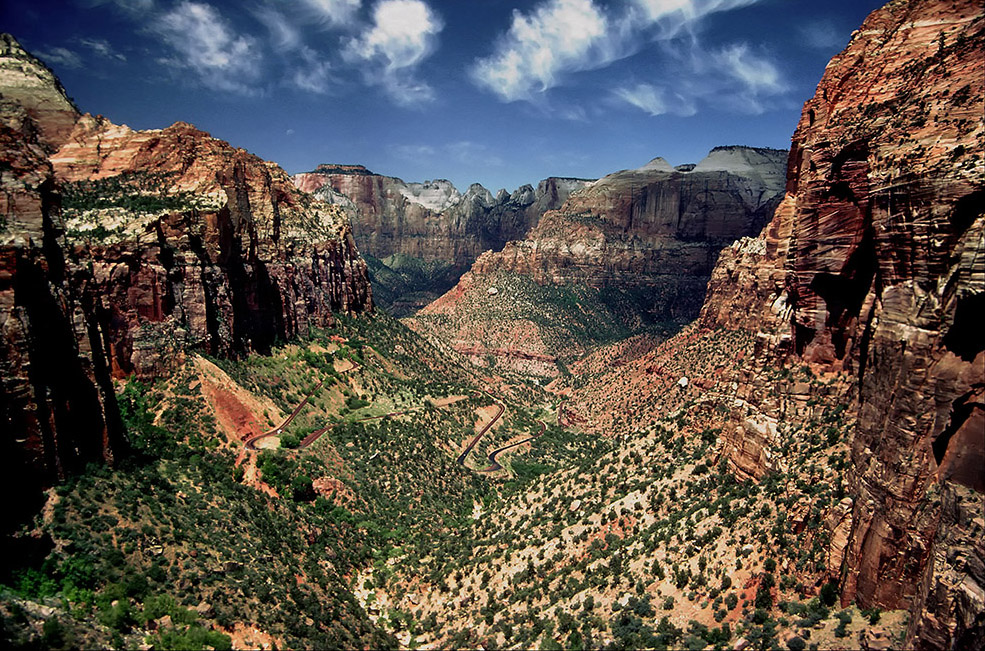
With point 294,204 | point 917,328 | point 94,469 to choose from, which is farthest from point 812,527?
point 294,204

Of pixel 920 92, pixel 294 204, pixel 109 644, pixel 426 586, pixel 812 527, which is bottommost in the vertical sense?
pixel 426 586

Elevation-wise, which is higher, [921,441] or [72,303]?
[72,303]

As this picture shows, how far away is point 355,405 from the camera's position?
262 feet

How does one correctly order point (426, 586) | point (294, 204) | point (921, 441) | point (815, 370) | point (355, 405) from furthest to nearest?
point (294, 204), point (355, 405), point (426, 586), point (815, 370), point (921, 441)

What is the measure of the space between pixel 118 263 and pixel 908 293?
62856 mm

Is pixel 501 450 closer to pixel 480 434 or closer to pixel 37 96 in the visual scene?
pixel 480 434

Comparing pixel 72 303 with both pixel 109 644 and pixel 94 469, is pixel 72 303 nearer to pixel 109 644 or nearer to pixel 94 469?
pixel 94 469

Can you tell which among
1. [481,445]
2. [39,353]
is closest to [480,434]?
[481,445]

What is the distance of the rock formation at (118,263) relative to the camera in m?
34.4

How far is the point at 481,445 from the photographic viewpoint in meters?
85.9

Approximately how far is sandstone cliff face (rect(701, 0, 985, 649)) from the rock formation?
43.2m

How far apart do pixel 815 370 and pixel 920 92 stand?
1576cm

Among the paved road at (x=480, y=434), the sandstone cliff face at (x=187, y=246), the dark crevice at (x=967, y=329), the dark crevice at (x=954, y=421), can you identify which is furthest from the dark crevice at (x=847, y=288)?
the sandstone cliff face at (x=187, y=246)

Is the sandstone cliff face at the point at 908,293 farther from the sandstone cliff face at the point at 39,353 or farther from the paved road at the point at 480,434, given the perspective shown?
the paved road at the point at 480,434
